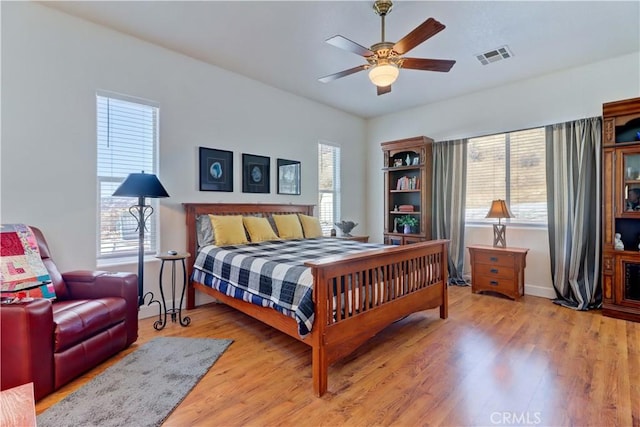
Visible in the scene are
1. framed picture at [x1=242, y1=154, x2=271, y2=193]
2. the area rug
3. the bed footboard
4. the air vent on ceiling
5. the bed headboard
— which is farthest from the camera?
framed picture at [x1=242, y1=154, x2=271, y2=193]

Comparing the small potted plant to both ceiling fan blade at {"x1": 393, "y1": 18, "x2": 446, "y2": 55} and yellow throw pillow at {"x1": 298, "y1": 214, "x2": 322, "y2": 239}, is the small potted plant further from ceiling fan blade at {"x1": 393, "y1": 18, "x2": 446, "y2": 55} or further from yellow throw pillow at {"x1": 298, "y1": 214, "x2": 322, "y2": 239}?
ceiling fan blade at {"x1": 393, "y1": 18, "x2": 446, "y2": 55}

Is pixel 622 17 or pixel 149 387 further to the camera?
pixel 622 17

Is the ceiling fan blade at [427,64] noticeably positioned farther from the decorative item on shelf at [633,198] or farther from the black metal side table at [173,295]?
the black metal side table at [173,295]

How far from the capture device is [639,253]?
3090mm

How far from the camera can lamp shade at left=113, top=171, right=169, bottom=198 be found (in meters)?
2.74

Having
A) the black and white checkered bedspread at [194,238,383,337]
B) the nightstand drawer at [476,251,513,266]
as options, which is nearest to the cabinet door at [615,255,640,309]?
the nightstand drawer at [476,251,513,266]

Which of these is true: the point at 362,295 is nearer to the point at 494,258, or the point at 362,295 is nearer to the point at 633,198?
the point at 494,258

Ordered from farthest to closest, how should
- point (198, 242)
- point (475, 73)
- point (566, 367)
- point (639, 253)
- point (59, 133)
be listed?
point (475, 73)
point (198, 242)
point (639, 253)
point (59, 133)
point (566, 367)

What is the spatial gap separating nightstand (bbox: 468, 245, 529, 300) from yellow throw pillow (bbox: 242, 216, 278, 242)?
2.73m

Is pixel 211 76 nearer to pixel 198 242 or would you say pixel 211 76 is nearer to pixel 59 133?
pixel 59 133

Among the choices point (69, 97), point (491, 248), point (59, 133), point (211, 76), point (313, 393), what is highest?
point (211, 76)

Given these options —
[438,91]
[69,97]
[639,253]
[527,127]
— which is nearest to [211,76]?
[69,97]

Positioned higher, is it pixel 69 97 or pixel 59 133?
pixel 69 97

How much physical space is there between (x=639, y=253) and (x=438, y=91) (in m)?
3.01
